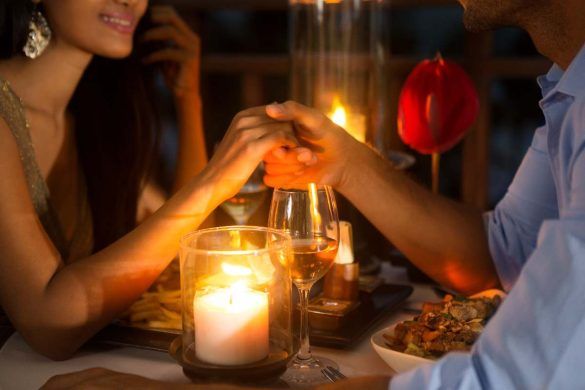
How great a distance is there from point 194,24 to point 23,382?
2492 mm

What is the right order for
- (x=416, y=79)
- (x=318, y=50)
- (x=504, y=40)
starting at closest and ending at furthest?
(x=416, y=79) → (x=318, y=50) → (x=504, y=40)

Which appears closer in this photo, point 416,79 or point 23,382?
point 23,382

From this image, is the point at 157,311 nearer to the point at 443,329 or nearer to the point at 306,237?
the point at 306,237

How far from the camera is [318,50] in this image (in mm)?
2830

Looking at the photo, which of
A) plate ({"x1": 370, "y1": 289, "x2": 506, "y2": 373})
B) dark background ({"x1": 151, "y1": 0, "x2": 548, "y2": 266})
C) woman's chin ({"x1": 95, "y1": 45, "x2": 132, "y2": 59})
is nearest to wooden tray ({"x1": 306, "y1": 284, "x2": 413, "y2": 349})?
plate ({"x1": 370, "y1": 289, "x2": 506, "y2": 373})

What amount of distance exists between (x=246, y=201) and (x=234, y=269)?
1.97 ft

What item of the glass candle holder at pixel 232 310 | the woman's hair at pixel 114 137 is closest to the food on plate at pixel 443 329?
the glass candle holder at pixel 232 310

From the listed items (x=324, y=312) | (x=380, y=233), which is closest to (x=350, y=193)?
(x=380, y=233)

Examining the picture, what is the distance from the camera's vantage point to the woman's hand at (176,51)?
2.18 metres

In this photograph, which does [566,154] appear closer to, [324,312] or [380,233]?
[324,312]

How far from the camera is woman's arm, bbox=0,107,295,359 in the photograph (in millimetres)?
1288

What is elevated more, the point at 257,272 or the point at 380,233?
the point at 257,272

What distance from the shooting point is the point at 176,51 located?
2221 millimetres

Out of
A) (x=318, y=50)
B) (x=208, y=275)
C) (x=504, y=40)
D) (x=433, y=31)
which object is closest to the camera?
(x=208, y=275)
